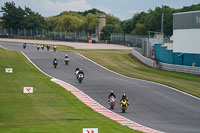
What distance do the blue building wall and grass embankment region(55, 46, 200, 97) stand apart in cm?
323

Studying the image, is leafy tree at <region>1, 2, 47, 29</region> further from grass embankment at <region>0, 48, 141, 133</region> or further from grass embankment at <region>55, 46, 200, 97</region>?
grass embankment at <region>0, 48, 141, 133</region>

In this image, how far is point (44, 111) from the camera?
963 inches

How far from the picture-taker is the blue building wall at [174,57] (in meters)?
→ 55.6

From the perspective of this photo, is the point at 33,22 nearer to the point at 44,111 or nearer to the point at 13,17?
the point at 13,17

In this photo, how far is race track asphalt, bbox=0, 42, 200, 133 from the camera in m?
23.6

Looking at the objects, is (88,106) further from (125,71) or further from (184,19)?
(184,19)

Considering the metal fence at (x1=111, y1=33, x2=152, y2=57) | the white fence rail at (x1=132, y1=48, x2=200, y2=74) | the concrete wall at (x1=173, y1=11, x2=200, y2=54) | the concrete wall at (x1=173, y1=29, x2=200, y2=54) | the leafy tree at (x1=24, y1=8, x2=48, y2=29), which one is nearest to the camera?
the white fence rail at (x1=132, y1=48, x2=200, y2=74)

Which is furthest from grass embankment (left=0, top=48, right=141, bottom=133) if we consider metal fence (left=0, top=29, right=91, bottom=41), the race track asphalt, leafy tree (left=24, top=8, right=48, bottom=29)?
leafy tree (left=24, top=8, right=48, bottom=29)

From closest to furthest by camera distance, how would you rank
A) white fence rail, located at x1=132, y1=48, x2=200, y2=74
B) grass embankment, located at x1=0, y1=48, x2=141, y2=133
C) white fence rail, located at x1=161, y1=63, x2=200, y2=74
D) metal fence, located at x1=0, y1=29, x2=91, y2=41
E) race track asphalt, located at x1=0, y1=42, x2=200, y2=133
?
1. grass embankment, located at x1=0, y1=48, x2=141, y2=133
2. race track asphalt, located at x1=0, y1=42, x2=200, y2=133
3. white fence rail, located at x1=161, y1=63, x2=200, y2=74
4. white fence rail, located at x1=132, y1=48, x2=200, y2=74
5. metal fence, located at x1=0, y1=29, x2=91, y2=41

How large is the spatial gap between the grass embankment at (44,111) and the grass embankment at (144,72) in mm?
10245

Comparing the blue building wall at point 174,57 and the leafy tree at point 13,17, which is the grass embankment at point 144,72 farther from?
the leafy tree at point 13,17

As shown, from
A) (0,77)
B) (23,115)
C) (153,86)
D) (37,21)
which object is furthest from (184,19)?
(37,21)

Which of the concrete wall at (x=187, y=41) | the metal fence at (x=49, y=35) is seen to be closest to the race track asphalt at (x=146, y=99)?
the concrete wall at (x=187, y=41)

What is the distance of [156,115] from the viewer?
25719 millimetres
